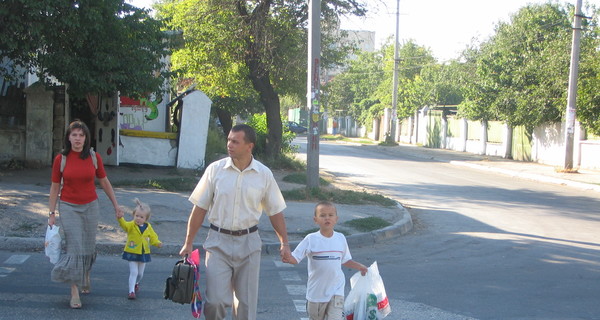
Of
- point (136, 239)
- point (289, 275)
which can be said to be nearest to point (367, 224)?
point (289, 275)

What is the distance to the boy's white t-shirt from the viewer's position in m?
4.75

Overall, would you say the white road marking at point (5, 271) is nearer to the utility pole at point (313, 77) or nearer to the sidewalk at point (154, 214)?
the sidewalk at point (154, 214)

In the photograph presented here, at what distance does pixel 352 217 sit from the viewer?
1098cm

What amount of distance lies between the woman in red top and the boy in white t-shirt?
211cm

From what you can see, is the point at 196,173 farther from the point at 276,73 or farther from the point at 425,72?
the point at 425,72

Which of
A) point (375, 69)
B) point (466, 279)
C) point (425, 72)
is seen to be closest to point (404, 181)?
point (466, 279)

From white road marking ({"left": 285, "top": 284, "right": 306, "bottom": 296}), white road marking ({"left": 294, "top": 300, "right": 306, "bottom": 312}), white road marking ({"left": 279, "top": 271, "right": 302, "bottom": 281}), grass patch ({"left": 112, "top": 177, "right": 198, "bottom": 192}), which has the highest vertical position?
grass patch ({"left": 112, "top": 177, "right": 198, "bottom": 192})

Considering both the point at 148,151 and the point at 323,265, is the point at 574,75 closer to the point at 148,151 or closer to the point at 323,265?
the point at 148,151

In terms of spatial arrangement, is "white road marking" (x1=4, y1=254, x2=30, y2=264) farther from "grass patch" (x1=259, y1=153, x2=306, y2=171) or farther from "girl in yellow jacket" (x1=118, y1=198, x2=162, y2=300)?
"grass patch" (x1=259, y1=153, x2=306, y2=171)

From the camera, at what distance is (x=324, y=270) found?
4762mm

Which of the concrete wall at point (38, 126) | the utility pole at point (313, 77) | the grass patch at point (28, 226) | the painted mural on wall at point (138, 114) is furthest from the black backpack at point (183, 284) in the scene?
the painted mural on wall at point (138, 114)

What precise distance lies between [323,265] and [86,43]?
934 centimetres

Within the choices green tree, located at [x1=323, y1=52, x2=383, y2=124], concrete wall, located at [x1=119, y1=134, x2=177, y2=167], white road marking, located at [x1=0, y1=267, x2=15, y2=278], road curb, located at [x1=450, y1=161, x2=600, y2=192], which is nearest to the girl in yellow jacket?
white road marking, located at [x1=0, y1=267, x2=15, y2=278]

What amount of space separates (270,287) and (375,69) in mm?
61090
